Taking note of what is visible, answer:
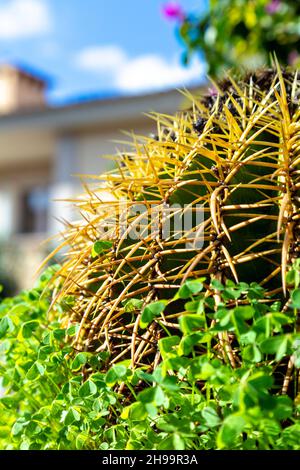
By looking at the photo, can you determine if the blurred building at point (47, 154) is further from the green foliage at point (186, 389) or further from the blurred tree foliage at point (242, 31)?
the green foliage at point (186, 389)

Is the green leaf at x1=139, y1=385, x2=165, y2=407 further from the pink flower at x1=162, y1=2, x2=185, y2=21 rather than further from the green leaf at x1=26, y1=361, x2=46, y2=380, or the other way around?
the pink flower at x1=162, y1=2, x2=185, y2=21

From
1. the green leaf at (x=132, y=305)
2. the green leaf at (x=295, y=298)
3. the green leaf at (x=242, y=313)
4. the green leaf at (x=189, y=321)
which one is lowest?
the green leaf at (x=132, y=305)

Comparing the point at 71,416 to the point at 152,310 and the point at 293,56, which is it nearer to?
the point at 152,310

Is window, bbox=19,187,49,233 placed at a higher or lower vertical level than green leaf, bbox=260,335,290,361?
lower

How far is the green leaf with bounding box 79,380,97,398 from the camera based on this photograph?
1.24m

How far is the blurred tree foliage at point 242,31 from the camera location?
4.85m

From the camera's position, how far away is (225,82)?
1920 mm

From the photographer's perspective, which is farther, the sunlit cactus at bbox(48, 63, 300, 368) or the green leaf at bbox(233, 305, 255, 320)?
the sunlit cactus at bbox(48, 63, 300, 368)

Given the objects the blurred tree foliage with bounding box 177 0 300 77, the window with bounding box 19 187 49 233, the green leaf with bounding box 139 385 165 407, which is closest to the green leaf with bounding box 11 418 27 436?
the green leaf with bounding box 139 385 165 407

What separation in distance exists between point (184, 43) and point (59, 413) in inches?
159

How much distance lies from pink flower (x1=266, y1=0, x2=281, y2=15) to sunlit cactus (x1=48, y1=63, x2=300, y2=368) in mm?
3652

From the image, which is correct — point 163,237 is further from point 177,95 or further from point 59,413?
point 177,95

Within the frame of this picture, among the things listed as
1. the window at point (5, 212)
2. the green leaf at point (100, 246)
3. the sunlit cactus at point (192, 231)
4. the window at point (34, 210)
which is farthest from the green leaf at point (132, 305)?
the window at point (5, 212)

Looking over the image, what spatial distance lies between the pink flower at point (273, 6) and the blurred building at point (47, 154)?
602cm
